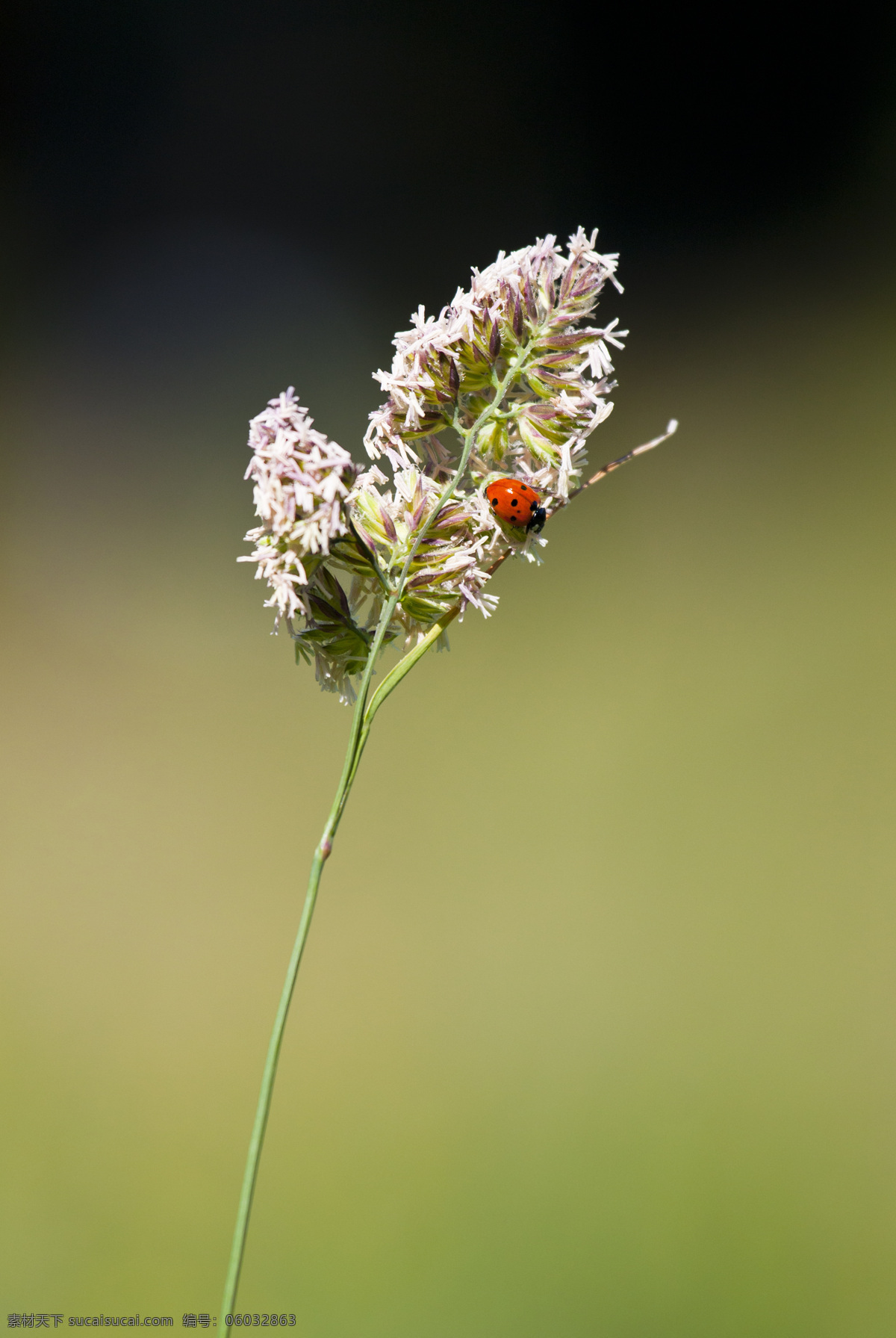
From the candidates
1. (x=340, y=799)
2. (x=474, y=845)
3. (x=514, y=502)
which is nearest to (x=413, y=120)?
(x=474, y=845)

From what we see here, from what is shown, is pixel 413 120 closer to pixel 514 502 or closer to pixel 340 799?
pixel 514 502

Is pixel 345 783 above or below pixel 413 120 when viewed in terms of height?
below

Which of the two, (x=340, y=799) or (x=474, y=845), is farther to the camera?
(x=474, y=845)

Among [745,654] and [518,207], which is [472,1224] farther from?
[518,207]

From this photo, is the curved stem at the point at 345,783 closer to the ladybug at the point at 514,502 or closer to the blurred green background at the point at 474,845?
the ladybug at the point at 514,502

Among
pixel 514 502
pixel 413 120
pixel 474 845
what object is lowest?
pixel 514 502

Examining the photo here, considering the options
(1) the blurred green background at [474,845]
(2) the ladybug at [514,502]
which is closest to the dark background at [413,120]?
(1) the blurred green background at [474,845]

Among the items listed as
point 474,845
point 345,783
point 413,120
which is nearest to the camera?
point 345,783
